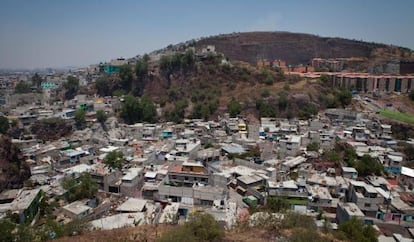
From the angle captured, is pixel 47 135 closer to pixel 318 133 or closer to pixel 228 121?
pixel 228 121

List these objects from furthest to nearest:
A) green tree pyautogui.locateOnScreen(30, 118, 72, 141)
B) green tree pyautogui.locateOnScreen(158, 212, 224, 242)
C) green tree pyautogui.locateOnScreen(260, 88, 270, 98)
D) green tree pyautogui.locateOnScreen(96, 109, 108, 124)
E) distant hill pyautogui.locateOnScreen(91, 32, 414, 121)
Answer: green tree pyautogui.locateOnScreen(260, 88, 270, 98) < distant hill pyautogui.locateOnScreen(91, 32, 414, 121) < green tree pyautogui.locateOnScreen(96, 109, 108, 124) < green tree pyautogui.locateOnScreen(30, 118, 72, 141) < green tree pyautogui.locateOnScreen(158, 212, 224, 242)

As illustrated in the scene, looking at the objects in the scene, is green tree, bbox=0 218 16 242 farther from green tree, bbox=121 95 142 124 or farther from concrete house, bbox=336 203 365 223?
green tree, bbox=121 95 142 124

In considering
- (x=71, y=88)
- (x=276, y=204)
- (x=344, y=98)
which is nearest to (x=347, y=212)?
(x=276, y=204)

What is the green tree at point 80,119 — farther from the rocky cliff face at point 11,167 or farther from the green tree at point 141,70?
the green tree at point 141,70

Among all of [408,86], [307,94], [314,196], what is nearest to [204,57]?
[307,94]

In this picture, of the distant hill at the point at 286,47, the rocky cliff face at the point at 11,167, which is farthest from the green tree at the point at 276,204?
the distant hill at the point at 286,47

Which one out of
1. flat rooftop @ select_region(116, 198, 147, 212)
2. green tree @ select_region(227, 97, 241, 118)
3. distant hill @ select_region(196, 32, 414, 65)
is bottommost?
flat rooftop @ select_region(116, 198, 147, 212)

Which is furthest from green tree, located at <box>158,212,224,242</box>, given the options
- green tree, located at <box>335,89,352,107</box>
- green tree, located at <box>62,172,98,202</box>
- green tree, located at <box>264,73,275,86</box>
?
green tree, located at <box>264,73,275,86</box>
